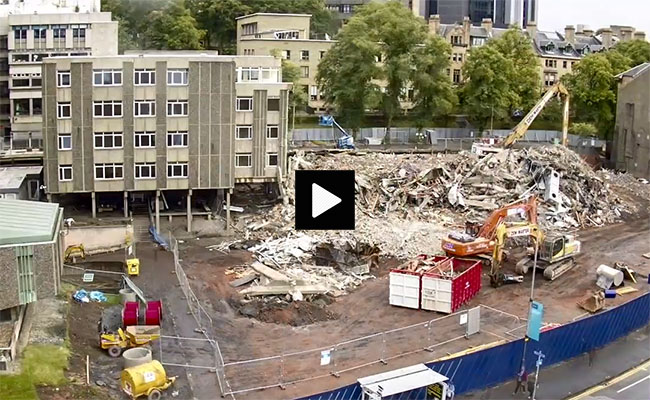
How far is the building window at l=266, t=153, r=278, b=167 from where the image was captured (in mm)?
48062

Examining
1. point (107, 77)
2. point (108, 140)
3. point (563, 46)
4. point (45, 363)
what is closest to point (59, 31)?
point (107, 77)

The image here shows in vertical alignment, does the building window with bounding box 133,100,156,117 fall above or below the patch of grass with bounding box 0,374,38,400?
above

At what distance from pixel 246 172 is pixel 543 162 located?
1916cm

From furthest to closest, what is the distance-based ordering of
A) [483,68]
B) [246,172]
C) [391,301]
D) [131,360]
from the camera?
[483,68], [246,172], [391,301], [131,360]

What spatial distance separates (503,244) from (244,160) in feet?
52.1

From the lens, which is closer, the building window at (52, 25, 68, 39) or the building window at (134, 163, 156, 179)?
the building window at (134, 163, 156, 179)

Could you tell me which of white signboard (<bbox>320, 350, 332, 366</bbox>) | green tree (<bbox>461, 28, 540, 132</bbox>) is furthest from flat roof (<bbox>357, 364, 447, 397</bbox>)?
green tree (<bbox>461, 28, 540, 132</bbox>)

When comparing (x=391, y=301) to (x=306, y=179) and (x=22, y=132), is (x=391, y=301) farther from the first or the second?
(x=22, y=132)

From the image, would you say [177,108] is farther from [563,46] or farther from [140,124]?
[563,46]

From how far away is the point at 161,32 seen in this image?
78312mm

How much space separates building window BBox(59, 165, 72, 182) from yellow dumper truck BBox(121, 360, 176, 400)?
21.1 m

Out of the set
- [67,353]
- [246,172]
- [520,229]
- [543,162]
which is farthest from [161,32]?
[67,353]

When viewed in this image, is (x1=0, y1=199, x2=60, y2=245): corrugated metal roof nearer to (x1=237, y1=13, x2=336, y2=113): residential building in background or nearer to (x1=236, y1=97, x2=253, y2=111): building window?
(x1=236, y1=97, x2=253, y2=111): building window
